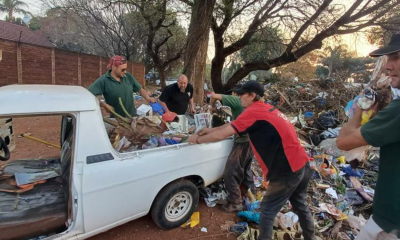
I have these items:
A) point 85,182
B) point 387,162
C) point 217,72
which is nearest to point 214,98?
point 85,182

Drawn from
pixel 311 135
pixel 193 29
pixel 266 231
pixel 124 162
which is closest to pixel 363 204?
pixel 266 231

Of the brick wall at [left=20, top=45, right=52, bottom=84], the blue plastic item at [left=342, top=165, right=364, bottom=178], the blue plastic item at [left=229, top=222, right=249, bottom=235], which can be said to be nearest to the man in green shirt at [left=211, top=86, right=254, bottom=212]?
the blue plastic item at [left=229, top=222, right=249, bottom=235]

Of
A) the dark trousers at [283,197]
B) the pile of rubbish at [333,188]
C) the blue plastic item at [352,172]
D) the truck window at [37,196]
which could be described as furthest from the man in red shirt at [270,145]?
the blue plastic item at [352,172]

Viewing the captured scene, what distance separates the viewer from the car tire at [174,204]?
2.66 m

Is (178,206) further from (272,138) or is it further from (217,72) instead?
(217,72)

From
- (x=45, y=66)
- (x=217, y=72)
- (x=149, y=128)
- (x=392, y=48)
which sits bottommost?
(x=149, y=128)

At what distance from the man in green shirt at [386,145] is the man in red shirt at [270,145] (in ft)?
2.35

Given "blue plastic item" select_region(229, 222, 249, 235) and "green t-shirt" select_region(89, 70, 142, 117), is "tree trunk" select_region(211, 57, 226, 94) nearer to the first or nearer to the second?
"green t-shirt" select_region(89, 70, 142, 117)

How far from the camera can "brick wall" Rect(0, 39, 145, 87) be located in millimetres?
11594

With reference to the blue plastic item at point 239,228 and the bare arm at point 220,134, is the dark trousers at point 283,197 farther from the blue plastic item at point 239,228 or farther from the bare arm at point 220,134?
the bare arm at point 220,134

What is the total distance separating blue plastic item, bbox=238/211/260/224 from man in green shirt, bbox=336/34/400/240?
1.62 m

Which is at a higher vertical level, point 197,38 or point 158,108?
point 197,38

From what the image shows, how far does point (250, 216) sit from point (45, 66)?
1472 centimetres

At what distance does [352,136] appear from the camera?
1.48m
